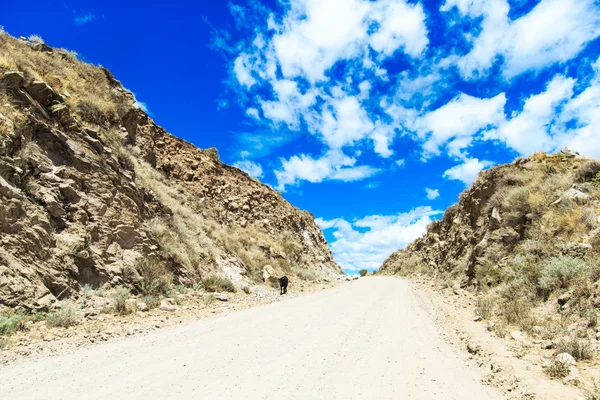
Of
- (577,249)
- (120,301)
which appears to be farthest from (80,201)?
(577,249)

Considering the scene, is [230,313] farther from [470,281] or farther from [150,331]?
[470,281]

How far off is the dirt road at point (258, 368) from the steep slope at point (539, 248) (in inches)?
107

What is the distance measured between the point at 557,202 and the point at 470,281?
17.1 ft

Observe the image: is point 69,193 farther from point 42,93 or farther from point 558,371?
point 558,371

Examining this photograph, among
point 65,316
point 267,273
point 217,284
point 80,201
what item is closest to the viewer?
point 65,316

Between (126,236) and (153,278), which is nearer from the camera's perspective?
(153,278)

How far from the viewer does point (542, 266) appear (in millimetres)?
10102

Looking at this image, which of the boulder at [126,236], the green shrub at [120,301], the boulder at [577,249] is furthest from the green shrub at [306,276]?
the boulder at [577,249]

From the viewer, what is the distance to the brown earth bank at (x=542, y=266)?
245 inches

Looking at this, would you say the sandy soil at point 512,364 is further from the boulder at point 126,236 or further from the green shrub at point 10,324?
the boulder at point 126,236

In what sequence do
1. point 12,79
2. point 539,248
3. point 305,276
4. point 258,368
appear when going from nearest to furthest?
point 258,368 → point 12,79 → point 539,248 → point 305,276

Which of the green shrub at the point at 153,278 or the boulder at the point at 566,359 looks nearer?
the boulder at the point at 566,359

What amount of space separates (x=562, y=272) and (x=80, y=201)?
14421 mm

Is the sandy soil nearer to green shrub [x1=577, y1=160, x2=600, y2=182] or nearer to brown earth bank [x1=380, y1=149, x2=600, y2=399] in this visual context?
brown earth bank [x1=380, y1=149, x2=600, y2=399]
